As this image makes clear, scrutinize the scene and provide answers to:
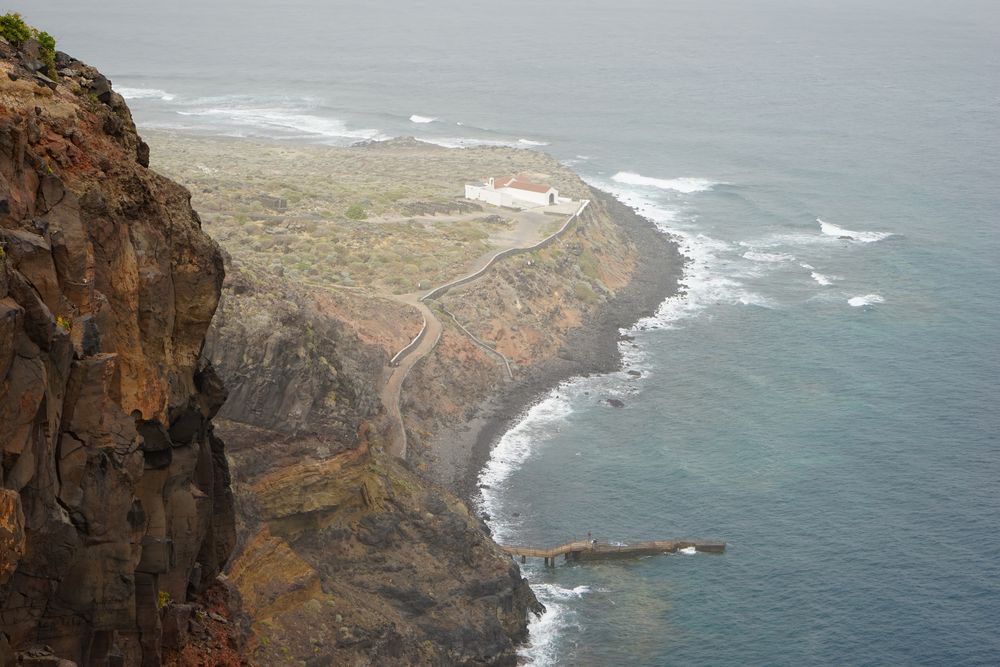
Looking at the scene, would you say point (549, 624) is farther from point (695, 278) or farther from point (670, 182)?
point (670, 182)

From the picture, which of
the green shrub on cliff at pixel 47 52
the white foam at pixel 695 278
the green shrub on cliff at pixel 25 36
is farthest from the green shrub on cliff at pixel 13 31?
the white foam at pixel 695 278

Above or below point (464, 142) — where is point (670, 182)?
below

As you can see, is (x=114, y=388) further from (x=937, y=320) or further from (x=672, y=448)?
(x=937, y=320)

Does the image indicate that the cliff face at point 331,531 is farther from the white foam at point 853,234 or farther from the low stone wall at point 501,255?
the white foam at point 853,234

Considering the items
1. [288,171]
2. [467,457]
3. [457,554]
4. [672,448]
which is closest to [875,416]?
[672,448]

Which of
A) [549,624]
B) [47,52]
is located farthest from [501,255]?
[47,52]

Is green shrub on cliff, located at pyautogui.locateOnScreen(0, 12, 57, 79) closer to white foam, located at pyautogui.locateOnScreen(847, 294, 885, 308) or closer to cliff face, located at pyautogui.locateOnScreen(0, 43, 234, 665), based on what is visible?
cliff face, located at pyautogui.locateOnScreen(0, 43, 234, 665)

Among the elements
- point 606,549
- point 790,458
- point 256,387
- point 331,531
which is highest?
point 256,387
